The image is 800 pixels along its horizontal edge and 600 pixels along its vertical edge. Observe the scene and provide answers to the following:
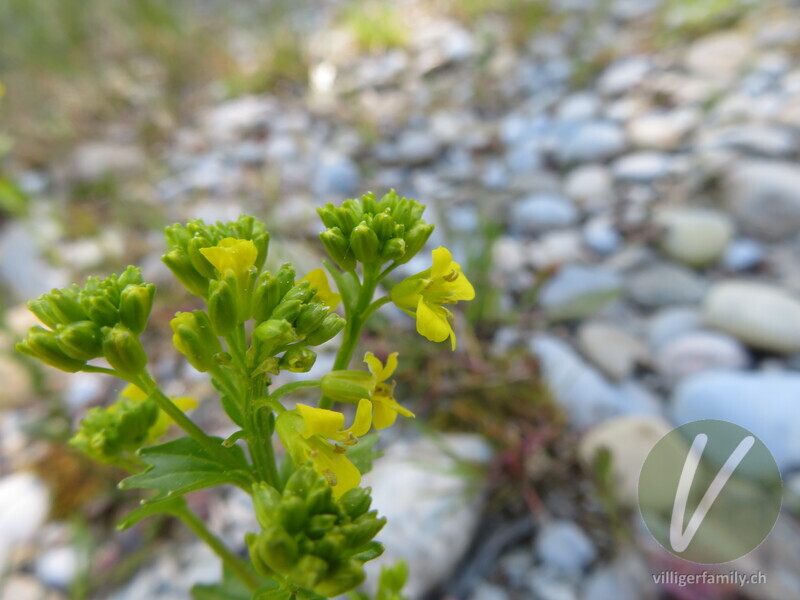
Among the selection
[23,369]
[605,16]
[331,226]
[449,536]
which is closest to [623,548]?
[449,536]

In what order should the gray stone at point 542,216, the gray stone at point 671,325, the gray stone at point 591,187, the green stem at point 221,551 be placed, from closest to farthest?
1. the green stem at point 221,551
2. the gray stone at point 671,325
3. the gray stone at point 542,216
4. the gray stone at point 591,187

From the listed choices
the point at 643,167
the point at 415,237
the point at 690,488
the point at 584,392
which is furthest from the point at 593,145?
the point at 415,237

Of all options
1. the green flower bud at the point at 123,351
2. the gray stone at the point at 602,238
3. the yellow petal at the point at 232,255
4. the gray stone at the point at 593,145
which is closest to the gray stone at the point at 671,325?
the gray stone at the point at 602,238

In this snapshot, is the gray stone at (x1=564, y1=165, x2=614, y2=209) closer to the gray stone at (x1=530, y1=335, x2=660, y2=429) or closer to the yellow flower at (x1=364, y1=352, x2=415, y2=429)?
the gray stone at (x1=530, y1=335, x2=660, y2=429)

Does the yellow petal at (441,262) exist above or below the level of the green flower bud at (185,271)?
below

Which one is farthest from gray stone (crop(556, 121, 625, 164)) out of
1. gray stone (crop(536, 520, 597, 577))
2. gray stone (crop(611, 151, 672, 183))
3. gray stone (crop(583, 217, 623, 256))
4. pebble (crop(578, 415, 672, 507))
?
gray stone (crop(536, 520, 597, 577))

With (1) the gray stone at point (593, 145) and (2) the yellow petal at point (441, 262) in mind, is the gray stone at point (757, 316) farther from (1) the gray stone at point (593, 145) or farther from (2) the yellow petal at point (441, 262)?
(2) the yellow petal at point (441, 262)

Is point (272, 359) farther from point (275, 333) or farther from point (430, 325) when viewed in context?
point (430, 325)
